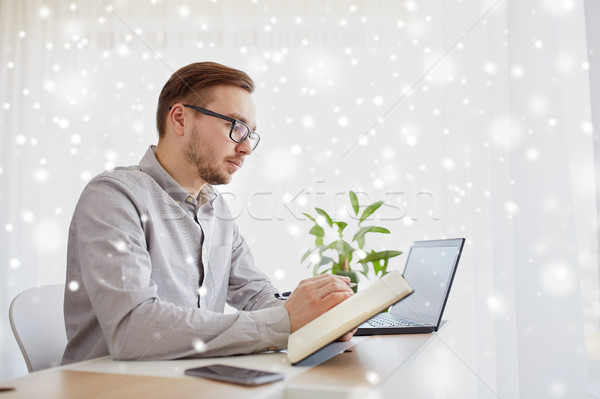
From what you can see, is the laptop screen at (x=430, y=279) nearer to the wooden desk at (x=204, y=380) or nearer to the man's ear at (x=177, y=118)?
the wooden desk at (x=204, y=380)

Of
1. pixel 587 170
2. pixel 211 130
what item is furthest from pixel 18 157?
pixel 587 170

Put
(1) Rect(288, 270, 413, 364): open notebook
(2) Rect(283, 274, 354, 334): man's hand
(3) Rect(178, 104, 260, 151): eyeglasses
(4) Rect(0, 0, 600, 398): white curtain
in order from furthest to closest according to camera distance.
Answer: (4) Rect(0, 0, 600, 398): white curtain, (3) Rect(178, 104, 260, 151): eyeglasses, (2) Rect(283, 274, 354, 334): man's hand, (1) Rect(288, 270, 413, 364): open notebook

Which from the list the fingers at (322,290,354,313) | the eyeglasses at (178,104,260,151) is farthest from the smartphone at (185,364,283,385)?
Result: the eyeglasses at (178,104,260,151)

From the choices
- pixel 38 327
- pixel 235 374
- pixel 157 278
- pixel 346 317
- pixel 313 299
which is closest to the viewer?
pixel 235 374

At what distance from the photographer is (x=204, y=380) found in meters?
0.60

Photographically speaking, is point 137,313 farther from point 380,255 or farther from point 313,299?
point 380,255

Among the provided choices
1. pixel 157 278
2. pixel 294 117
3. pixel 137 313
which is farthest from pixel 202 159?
pixel 294 117

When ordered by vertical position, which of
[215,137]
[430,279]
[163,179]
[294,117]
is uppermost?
[294,117]

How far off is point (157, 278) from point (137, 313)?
0.23 m

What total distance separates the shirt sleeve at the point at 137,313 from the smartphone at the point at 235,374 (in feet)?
0.36

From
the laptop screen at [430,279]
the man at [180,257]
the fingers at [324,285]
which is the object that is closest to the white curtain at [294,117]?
the laptop screen at [430,279]

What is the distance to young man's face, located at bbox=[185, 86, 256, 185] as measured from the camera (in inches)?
47.1

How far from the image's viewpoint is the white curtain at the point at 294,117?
74.3 inches

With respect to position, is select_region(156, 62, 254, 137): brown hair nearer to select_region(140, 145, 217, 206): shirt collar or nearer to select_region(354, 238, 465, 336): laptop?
select_region(140, 145, 217, 206): shirt collar
